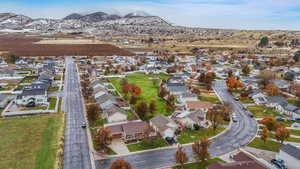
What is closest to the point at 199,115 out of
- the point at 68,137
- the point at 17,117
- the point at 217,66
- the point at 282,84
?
the point at 68,137

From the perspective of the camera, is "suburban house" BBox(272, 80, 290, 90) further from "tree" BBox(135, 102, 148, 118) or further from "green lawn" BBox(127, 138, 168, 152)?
"green lawn" BBox(127, 138, 168, 152)

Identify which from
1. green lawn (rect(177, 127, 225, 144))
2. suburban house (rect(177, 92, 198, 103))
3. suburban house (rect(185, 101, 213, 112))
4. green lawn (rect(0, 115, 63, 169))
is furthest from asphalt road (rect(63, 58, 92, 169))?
suburban house (rect(177, 92, 198, 103))

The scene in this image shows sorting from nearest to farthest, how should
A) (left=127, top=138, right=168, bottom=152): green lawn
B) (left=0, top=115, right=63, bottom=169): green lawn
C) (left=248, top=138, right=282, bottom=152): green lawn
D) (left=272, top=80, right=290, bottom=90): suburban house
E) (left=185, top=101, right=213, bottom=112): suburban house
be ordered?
1. (left=0, top=115, right=63, bottom=169): green lawn
2. (left=127, top=138, right=168, bottom=152): green lawn
3. (left=248, top=138, right=282, bottom=152): green lawn
4. (left=185, top=101, right=213, bottom=112): suburban house
5. (left=272, top=80, right=290, bottom=90): suburban house

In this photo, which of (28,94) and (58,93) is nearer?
(28,94)

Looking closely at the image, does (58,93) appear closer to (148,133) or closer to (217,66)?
(148,133)

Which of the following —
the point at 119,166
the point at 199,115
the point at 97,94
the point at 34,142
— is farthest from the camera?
the point at 97,94
